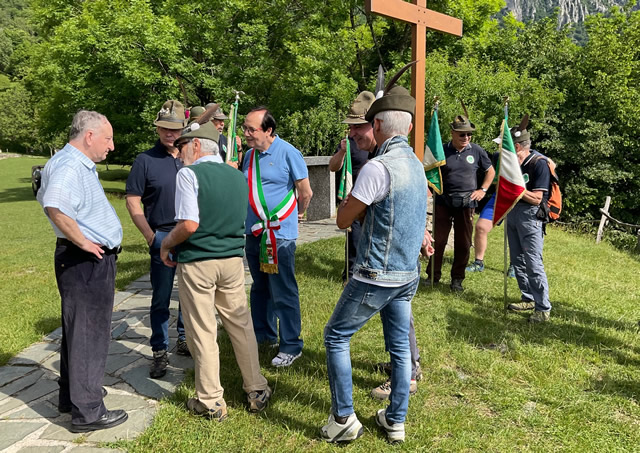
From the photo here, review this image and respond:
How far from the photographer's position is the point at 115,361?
13.9ft

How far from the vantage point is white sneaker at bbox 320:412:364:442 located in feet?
9.79

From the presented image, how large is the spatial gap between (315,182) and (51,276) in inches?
253

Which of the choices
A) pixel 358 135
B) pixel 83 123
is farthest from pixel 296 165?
pixel 83 123

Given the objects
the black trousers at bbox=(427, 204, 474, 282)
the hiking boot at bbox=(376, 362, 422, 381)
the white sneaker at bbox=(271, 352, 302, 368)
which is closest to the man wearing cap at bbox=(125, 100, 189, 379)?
the white sneaker at bbox=(271, 352, 302, 368)

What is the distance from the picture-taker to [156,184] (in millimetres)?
3896

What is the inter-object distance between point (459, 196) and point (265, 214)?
3.21 m

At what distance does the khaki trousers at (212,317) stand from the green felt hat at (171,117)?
132 cm

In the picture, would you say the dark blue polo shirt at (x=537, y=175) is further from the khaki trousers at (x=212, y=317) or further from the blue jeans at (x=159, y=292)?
the blue jeans at (x=159, y=292)

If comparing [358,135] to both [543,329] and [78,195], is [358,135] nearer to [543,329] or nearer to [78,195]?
[78,195]

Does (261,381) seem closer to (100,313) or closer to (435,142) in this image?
(100,313)

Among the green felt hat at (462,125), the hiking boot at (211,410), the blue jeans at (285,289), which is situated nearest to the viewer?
the hiking boot at (211,410)

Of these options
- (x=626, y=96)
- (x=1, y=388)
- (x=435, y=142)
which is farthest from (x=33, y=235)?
(x=626, y=96)

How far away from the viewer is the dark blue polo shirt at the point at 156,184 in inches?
153

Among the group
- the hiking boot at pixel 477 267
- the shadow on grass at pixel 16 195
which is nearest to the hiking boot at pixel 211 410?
the hiking boot at pixel 477 267
